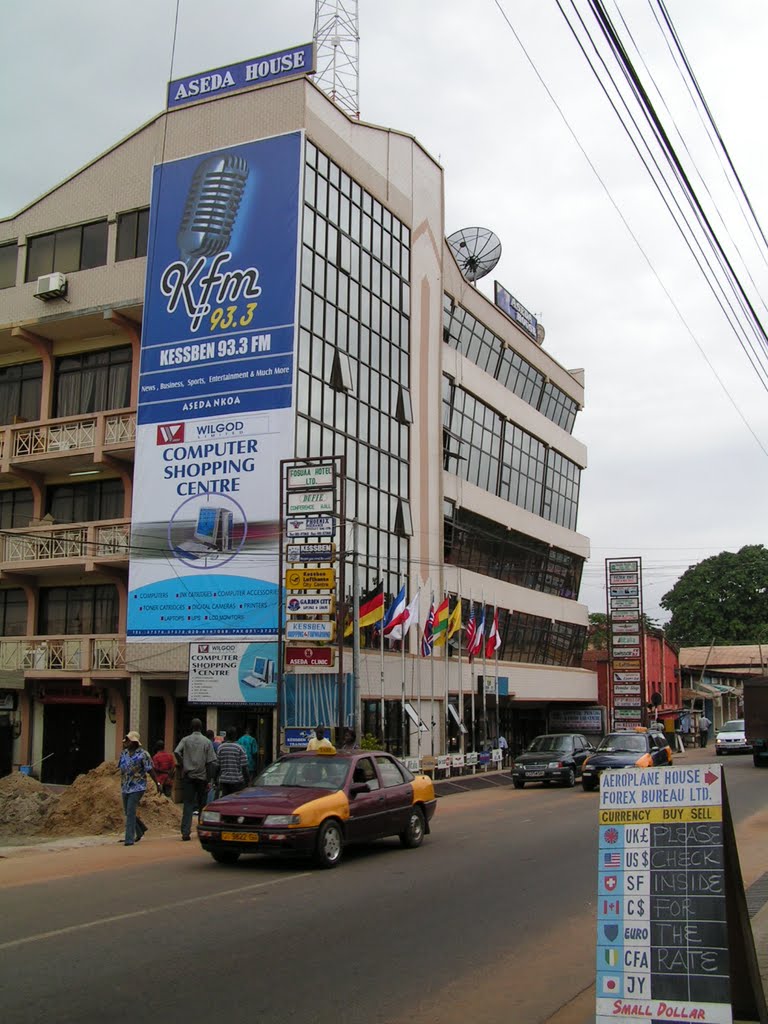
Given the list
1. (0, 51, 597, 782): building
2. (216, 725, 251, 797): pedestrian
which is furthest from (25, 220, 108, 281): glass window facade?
(216, 725, 251, 797): pedestrian

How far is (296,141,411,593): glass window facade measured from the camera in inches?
1150

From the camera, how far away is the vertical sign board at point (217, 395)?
90.6 feet

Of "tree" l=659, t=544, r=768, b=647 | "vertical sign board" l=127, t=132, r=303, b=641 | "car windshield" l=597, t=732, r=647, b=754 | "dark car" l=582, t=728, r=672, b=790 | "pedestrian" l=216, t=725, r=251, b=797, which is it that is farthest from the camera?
"tree" l=659, t=544, r=768, b=647

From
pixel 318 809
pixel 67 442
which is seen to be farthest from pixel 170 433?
pixel 318 809

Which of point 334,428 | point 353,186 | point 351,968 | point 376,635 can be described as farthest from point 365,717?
point 351,968

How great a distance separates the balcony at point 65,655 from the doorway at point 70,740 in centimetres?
172

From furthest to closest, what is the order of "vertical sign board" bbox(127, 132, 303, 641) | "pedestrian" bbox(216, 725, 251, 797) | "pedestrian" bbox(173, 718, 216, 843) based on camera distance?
"vertical sign board" bbox(127, 132, 303, 641) < "pedestrian" bbox(216, 725, 251, 797) < "pedestrian" bbox(173, 718, 216, 843)

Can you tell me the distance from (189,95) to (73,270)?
256 inches

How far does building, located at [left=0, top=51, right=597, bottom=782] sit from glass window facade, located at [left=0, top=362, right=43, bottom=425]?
73 mm

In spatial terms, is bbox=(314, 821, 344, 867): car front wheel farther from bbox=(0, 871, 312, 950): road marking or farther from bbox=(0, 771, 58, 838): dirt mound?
bbox=(0, 771, 58, 838): dirt mound

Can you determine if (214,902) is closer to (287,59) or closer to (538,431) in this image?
(287,59)

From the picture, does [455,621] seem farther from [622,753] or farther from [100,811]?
[100,811]

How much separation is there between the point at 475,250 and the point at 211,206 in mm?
16209

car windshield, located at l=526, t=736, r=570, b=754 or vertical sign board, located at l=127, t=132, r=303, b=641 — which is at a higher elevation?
vertical sign board, located at l=127, t=132, r=303, b=641
